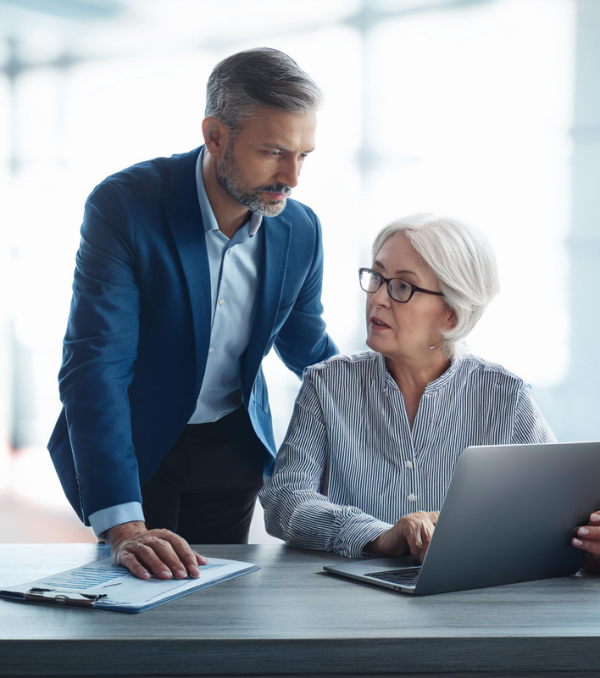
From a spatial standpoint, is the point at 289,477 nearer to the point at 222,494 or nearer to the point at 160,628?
the point at 222,494

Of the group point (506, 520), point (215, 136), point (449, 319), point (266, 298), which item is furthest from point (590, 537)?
point (215, 136)

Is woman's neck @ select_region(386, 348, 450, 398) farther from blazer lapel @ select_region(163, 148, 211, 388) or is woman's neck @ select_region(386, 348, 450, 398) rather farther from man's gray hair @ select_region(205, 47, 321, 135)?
man's gray hair @ select_region(205, 47, 321, 135)

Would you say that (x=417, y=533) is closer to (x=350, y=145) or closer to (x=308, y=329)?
(x=308, y=329)

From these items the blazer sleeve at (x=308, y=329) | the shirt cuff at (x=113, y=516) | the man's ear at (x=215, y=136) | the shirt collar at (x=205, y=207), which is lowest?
the shirt cuff at (x=113, y=516)

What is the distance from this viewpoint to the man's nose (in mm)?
1772

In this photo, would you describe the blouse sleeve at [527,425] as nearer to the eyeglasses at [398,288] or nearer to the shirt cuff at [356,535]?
the eyeglasses at [398,288]

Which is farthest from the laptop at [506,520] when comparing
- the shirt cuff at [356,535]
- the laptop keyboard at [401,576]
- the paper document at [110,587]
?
the paper document at [110,587]

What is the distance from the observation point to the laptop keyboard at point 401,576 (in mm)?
1236

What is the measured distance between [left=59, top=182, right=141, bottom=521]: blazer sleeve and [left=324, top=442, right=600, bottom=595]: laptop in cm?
52

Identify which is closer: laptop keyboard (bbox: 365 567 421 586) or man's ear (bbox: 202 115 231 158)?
laptop keyboard (bbox: 365 567 421 586)

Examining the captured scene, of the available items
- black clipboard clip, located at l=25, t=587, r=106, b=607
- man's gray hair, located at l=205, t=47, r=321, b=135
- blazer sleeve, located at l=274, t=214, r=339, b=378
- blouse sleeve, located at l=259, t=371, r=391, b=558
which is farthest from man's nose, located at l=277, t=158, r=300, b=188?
black clipboard clip, located at l=25, t=587, r=106, b=607

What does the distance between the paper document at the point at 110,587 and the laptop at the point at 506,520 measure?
0.22m

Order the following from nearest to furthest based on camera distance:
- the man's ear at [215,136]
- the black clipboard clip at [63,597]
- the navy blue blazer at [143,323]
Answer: the black clipboard clip at [63,597]
the navy blue blazer at [143,323]
the man's ear at [215,136]

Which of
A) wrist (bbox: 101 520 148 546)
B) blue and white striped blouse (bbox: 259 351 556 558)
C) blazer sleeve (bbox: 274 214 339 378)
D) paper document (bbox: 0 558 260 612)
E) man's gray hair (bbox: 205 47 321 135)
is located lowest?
paper document (bbox: 0 558 260 612)
